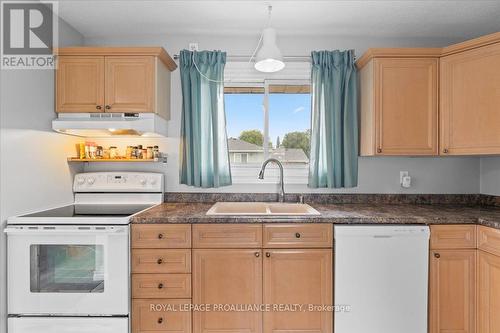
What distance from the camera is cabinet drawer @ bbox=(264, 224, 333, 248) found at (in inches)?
75.3

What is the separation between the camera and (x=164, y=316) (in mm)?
1892

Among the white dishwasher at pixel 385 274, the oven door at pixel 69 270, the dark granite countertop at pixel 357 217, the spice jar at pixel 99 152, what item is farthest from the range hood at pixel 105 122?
the white dishwasher at pixel 385 274

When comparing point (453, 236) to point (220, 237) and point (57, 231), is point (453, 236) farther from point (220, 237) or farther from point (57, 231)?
point (57, 231)

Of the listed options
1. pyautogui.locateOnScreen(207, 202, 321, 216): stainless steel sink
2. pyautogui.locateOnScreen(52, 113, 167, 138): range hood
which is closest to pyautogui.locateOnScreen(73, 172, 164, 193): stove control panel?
pyautogui.locateOnScreen(52, 113, 167, 138): range hood

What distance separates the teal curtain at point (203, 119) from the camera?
247cm

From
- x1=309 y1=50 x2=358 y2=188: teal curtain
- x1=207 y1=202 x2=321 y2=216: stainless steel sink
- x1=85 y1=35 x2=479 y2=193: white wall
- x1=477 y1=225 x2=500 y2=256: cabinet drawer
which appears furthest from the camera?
x1=85 y1=35 x2=479 y2=193: white wall

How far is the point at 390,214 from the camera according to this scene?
2023 mm

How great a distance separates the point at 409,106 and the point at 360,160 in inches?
23.1

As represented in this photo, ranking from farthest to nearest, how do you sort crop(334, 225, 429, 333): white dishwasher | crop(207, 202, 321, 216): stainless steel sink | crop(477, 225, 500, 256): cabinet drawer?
1. crop(207, 202, 321, 216): stainless steel sink
2. crop(334, 225, 429, 333): white dishwasher
3. crop(477, 225, 500, 256): cabinet drawer

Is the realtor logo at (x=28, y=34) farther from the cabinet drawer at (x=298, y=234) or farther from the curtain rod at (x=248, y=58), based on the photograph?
the cabinet drawer at (x=298, y=234)

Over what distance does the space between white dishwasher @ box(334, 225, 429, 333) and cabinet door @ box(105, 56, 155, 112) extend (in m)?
1.66

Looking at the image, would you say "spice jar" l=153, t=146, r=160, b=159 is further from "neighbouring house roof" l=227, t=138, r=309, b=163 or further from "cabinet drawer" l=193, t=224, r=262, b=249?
"cabinet drawer" l=193, t=224, r=262, b=249

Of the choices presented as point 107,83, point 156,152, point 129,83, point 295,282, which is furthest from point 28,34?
point 295,282

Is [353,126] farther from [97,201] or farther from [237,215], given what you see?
[97,201]
